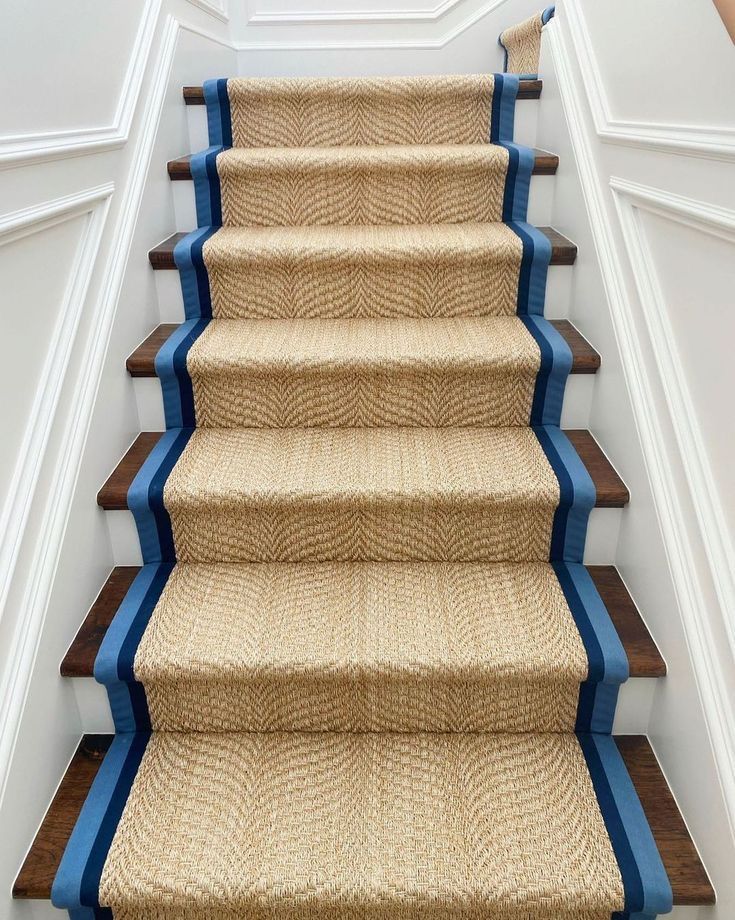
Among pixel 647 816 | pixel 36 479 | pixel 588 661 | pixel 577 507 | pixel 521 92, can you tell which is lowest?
pixel 647 816

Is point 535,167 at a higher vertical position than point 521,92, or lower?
lower

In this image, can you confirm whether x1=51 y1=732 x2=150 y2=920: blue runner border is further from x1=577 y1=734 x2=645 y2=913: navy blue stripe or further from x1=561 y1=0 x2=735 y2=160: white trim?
x1=561 y1=0 x2=735 y2=160: white trim

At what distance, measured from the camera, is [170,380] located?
4.89ft

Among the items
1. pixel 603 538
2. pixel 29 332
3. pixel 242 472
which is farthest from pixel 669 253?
pixel 29 332

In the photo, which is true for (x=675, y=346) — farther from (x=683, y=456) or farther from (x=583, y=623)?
(x=583, y=623)

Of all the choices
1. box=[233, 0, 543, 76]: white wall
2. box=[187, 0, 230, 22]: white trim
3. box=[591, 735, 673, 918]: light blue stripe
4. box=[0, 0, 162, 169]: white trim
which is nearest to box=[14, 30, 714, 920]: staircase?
box=[591, 735, 673, 918]: light blue stripe

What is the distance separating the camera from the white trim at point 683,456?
970 millimetres

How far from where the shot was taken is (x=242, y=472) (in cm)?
136

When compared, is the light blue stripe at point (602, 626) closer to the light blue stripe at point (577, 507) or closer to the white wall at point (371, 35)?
the light blue stripe at point (577, 507)

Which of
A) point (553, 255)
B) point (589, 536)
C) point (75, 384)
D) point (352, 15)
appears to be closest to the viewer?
point (75, 384)

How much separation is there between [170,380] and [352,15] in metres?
1.96

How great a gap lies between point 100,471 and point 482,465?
29.9 inches

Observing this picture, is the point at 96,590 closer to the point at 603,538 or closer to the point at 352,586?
the point at 352,586

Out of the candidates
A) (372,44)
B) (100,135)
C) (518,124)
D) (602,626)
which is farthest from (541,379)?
(372,44)
